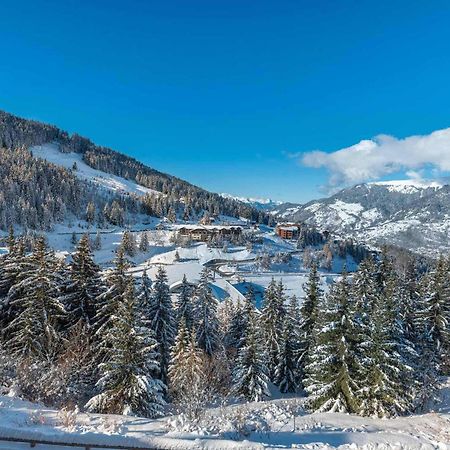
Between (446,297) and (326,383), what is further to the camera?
(446,297)

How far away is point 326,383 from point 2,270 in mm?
22796

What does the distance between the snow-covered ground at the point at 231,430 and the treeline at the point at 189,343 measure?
1763mm

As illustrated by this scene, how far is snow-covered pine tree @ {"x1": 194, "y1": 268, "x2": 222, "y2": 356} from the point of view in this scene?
32.9 meters

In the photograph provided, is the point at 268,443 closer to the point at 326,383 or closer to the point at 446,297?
the point at 326,383

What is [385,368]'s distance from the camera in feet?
60.0

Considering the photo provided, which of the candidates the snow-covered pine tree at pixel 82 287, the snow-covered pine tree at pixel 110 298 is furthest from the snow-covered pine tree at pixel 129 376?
the snow-covered pine tree at pixel 82 287

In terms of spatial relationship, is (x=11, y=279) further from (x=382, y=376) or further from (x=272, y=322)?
(x=382, y=376)

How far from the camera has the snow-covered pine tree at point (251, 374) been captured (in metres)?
25.0

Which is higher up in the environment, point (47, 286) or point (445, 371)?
point (47, 286)

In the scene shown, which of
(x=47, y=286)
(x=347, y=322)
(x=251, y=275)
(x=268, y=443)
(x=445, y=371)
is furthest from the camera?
(x=251, y=275)

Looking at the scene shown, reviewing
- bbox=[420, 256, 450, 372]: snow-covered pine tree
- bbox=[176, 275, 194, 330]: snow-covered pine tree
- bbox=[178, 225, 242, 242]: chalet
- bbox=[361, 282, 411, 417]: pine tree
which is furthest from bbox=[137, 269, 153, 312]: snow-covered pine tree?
bbox=[178, 225, 242, 242]: chalet

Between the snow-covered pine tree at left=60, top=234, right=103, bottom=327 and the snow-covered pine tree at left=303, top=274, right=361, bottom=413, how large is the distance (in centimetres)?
1480

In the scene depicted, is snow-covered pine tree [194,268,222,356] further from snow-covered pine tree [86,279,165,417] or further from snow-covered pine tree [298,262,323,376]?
snow-covered pine tree [86,279,165,417]

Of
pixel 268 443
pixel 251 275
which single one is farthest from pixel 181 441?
pixel 251 275
